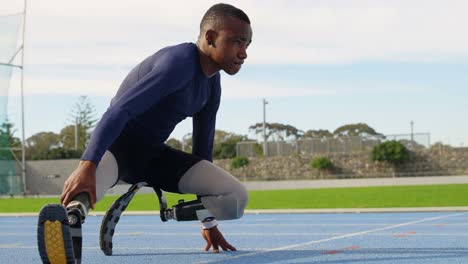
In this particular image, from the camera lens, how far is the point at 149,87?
4328 millimetres

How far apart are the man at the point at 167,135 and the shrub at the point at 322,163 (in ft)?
167

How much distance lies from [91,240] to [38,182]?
49.1m

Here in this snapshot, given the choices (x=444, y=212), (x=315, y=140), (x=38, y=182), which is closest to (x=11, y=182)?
(x=38, y=182)

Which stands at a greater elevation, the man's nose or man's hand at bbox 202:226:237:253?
the man's nose

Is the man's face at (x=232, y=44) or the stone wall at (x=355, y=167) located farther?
the stone wall at (x=355, y=167)

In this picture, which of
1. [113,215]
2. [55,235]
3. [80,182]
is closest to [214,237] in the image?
[113,215]

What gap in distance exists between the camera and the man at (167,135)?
398 centimetres

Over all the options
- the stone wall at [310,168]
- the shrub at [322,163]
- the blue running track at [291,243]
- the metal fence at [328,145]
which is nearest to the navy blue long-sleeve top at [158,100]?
the blue running track at [291,243]

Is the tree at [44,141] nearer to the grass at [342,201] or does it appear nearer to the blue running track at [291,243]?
the grass at [342,201]

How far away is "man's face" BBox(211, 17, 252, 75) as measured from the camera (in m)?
4.68

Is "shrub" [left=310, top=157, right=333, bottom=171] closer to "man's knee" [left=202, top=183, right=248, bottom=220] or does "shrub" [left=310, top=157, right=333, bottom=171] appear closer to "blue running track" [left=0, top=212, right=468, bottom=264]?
"blue running track" [left=0, top=212, right=468, bottom=264]

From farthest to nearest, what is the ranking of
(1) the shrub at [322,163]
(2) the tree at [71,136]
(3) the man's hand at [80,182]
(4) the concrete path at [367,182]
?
1. (2) the tree at [71,136]
2. (1) the shrub at [322,163]
3. (4) the concrete path at [367,182]
4. (3) the man's hand at [80,182]

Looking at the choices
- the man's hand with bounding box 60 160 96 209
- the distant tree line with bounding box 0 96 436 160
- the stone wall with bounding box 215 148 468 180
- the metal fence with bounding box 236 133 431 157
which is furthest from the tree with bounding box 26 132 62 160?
the man's hand with bounding box 60 160 96 209

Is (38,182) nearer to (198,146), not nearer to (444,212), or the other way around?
(444,212)
